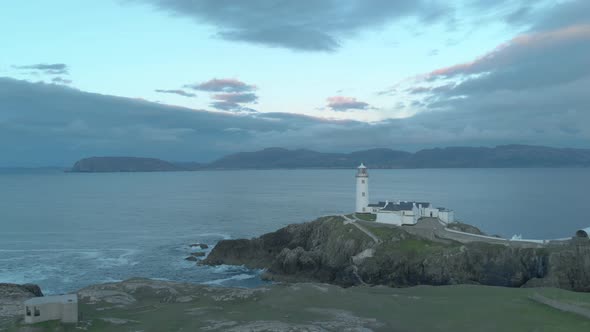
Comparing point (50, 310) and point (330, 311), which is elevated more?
point (50, 310)

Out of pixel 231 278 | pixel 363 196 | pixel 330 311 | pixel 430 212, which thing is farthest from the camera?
pixel 363 196

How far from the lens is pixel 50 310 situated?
2831 centimetres

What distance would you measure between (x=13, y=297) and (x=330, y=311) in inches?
1097

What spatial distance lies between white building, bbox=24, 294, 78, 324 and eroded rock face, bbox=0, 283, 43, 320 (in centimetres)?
556

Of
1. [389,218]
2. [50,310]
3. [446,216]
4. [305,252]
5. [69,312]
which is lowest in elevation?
[305,252]

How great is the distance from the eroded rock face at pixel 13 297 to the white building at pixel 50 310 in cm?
556

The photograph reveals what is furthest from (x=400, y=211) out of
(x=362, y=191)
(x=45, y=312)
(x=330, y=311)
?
(x=45, y=312)

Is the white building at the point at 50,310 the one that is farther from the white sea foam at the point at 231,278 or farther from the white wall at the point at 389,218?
the white wall at the point at 389,218

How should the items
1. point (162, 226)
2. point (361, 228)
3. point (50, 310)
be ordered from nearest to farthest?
point (50, 310), point (361, 228), point (162, 226)

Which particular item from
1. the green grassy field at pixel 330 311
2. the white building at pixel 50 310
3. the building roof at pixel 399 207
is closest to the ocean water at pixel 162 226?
the building roof at pixel 399 207

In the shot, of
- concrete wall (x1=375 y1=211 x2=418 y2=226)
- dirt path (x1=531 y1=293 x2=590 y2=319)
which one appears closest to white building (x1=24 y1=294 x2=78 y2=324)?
dirt path (x1=531 y1=293 x2=590 y2=319)

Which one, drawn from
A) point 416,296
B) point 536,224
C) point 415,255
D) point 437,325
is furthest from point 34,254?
point 536,224

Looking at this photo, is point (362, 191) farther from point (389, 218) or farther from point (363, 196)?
point (389, 218)

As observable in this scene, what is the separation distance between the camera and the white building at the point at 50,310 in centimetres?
2791
